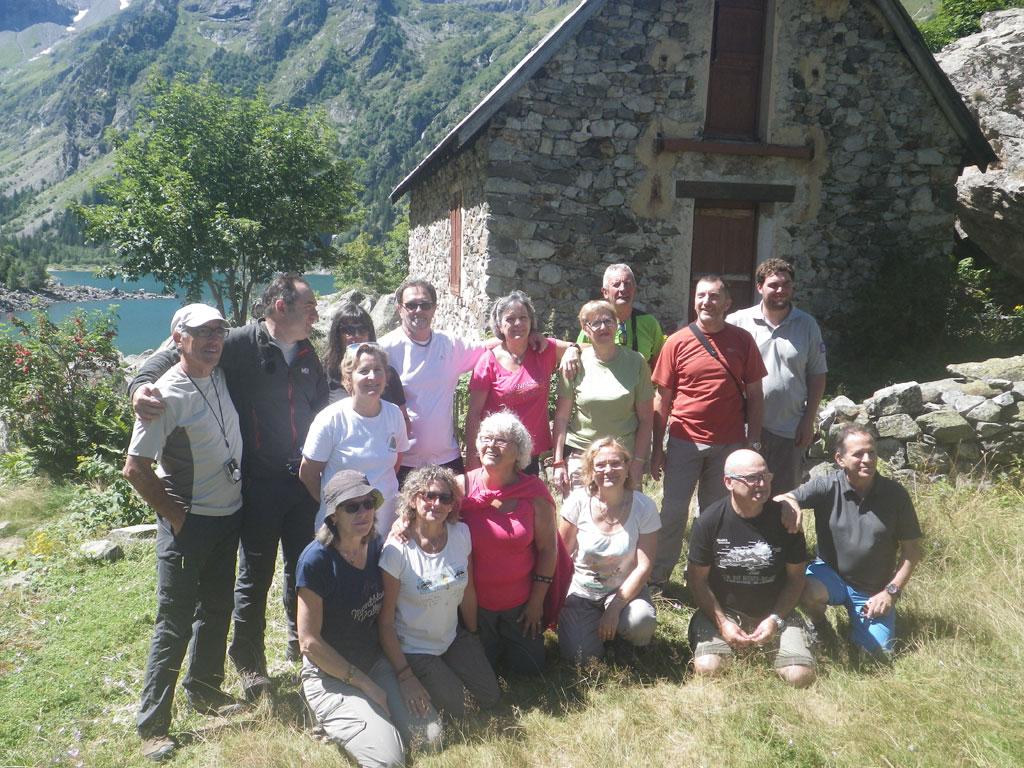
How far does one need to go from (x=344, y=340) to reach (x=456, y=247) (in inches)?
228

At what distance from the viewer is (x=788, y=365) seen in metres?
3.95

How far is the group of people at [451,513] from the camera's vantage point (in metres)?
2.92

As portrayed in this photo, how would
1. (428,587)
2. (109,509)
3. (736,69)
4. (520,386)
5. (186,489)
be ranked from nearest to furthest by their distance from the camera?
(186,489) < (428,587) < (520,386) < (109,509) < (736,69)

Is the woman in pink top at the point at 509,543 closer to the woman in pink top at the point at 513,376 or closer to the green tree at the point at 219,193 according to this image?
the woman in pink top at the point at 513,376

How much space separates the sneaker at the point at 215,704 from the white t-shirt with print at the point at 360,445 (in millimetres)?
1048

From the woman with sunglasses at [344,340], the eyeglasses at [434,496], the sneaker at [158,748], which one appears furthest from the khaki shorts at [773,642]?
the sneaker at [158,748]

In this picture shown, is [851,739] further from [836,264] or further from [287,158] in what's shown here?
[287,158]

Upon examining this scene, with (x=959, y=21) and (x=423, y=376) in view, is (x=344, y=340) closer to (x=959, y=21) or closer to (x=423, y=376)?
(x=423, y=376)

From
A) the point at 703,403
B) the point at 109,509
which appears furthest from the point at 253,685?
the point at 109,509

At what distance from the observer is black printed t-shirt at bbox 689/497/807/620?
10.7ft

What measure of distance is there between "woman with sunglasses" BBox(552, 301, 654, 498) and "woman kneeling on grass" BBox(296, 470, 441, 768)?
3.98ft

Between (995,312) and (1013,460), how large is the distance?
4406 mm

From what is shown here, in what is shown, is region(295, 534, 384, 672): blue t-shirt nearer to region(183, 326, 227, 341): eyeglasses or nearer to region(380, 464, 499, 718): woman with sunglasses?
region(380, 464, 499, 718): woman with sunglasses

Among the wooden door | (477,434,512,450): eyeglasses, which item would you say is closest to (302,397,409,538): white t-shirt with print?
(477,434,512,450): eyeglasses
